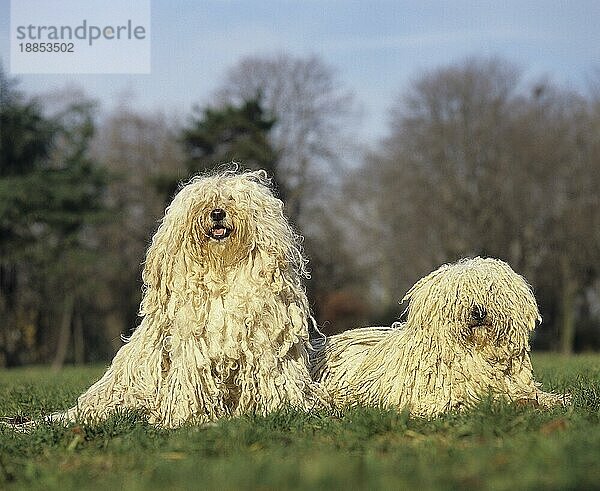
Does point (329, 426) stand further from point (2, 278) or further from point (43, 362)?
point (43, 362)

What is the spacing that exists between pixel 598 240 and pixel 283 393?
96.0 feet

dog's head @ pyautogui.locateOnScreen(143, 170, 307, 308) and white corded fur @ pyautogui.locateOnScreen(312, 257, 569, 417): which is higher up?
dog's head @ pyautogui.locateOnScreen(143, 170, 307, 308)

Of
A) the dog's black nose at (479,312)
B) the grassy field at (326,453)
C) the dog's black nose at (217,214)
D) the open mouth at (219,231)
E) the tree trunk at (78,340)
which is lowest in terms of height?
the tree trunk at (78,340)

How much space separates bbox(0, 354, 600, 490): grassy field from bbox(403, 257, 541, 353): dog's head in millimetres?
665

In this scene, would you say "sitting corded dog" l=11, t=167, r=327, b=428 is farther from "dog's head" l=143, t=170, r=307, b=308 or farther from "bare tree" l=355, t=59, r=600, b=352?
"bare tree" l=355, t=59, r=600, b=352

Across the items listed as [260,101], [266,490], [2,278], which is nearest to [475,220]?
[260,101]

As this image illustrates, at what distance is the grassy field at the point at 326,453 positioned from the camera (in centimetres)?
394

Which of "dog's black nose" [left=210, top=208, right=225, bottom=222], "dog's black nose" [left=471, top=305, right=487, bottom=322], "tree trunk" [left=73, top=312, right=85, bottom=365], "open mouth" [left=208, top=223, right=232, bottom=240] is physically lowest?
"tree trunk" [left=73, top=312, right=85, bottom=365]

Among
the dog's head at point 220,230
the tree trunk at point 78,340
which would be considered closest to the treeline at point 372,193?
the tree trunk at point 78,340

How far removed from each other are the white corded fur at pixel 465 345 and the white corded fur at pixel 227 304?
0.78 m

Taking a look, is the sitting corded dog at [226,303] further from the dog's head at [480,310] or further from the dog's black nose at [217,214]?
the dog's head at [480,310]

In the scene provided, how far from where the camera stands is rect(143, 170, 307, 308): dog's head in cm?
686

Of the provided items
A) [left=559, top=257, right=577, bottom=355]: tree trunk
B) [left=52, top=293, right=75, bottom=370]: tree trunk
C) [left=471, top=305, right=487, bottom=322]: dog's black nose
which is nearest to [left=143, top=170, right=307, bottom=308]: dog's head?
[left=471, top=305, right=487, bottom=322]: dog's black nose

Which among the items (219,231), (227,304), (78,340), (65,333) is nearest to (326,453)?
(227,304)
